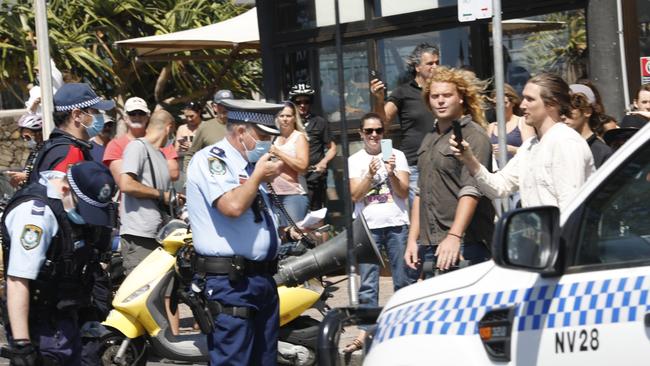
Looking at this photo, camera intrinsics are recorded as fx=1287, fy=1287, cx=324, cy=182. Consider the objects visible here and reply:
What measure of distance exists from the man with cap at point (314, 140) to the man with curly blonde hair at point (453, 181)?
4.77m

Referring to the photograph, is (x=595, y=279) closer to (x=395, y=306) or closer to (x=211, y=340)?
(x=395, y=306)

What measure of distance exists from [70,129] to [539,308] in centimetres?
296

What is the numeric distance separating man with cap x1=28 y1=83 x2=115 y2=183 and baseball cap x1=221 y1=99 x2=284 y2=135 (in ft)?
2.14

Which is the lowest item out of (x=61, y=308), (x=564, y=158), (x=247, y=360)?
(x=247, y=360)

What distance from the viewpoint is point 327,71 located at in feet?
42.0

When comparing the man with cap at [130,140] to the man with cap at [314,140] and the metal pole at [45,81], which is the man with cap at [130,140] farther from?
the man with cap at [314,140]

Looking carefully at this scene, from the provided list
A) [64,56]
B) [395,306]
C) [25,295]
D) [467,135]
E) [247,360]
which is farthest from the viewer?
[64,56]

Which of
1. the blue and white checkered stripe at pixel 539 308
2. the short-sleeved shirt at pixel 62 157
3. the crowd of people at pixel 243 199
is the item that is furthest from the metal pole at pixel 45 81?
the blue and white checkered stripe at pixel 539 308

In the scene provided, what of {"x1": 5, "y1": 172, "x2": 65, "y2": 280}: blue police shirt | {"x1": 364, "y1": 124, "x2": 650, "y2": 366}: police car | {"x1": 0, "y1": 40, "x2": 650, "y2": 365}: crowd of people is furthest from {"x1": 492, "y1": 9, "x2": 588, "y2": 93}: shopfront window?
{"x1": 364, "y1": 124, "x2": 650, "y2": 366}: police car

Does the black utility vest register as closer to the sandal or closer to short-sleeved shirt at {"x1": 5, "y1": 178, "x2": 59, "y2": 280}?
short-sleeved shirt at {"x1": 5, "y1": 178, "x2": 59, "y2": 280}

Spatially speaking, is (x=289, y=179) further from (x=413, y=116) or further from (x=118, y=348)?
(x=118, y=348)

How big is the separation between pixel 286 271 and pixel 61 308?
2646 millimetres

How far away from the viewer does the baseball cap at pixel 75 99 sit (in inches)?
247

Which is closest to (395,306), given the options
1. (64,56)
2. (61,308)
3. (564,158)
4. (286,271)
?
(564,158)
